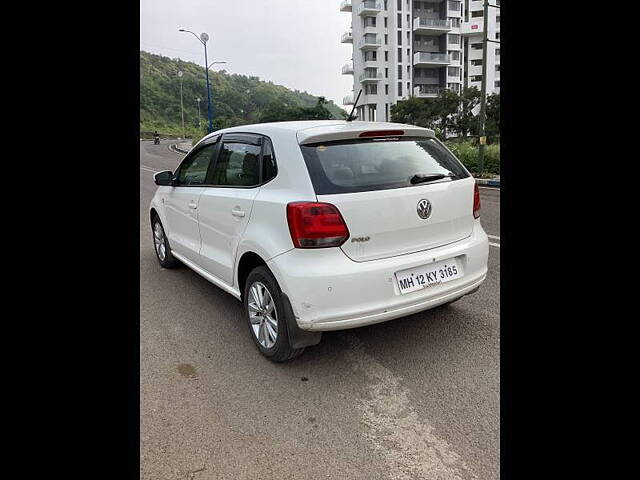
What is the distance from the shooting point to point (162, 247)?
570 centimetres

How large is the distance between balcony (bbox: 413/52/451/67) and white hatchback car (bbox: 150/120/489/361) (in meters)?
64.2

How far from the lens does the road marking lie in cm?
219

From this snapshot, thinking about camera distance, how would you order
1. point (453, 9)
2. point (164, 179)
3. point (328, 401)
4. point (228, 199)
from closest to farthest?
1. point (328, 401)
2. point (228, 199)
3. point (164, 179)
4. point (453, 9)

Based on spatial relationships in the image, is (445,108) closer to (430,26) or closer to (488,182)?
(430,26)

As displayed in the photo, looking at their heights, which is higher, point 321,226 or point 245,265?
point 321,226

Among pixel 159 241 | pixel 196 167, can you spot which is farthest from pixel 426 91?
pixel 196 167

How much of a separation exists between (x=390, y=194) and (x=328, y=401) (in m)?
1.31

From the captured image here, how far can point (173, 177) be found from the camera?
16.4 ft

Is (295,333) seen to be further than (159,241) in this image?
No

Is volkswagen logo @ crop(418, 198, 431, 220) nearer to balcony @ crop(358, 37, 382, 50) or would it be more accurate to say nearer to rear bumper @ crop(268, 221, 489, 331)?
rear bumper @ crop(268, 221, 489, 331)
